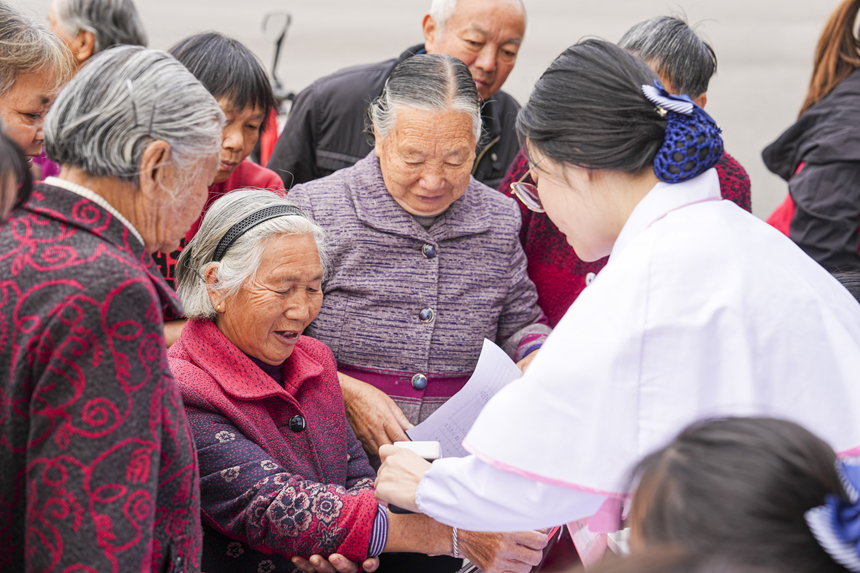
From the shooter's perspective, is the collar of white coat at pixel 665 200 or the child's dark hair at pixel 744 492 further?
the collar of white coat at pixel 665 200

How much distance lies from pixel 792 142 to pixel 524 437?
2359mm

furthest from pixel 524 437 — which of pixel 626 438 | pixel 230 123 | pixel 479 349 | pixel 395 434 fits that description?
pixel 230 123

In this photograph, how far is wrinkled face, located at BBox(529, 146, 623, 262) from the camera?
161 cm

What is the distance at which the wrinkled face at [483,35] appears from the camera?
9.59 ft

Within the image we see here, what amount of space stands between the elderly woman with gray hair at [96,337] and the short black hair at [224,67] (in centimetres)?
125

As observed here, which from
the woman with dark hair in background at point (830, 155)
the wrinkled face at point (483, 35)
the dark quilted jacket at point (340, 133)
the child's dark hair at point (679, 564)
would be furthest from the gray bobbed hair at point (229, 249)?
the woman with dark hair in background at point (830, 155)

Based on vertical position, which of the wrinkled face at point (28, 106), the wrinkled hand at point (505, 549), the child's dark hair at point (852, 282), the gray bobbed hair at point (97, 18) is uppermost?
the gray bobbed hair at point (97, 18)

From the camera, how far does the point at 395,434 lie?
220 centimetres

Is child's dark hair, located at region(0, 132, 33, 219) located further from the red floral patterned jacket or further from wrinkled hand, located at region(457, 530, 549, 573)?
wrinkled hand, located at region(457, 530, 549, 573)

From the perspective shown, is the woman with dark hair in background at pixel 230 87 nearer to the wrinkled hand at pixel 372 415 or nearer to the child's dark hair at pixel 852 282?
the wrinkled hand at pixel 372 415

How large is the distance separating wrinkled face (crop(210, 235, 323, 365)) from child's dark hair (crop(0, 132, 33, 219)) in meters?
0.96

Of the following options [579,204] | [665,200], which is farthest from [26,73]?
[665,200]

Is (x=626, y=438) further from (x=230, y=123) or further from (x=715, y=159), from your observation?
(x=230, y=123)

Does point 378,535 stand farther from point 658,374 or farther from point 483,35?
point 483,35
